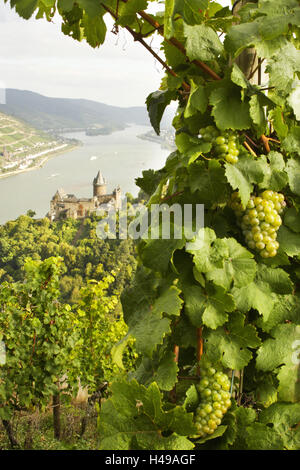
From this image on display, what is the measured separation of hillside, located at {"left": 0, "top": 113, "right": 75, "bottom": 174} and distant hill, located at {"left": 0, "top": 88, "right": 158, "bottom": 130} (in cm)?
67

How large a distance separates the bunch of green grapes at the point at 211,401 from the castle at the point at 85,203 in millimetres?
22165

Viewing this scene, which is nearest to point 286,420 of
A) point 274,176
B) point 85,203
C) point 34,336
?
point 274,176

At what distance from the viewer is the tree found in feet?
2.67

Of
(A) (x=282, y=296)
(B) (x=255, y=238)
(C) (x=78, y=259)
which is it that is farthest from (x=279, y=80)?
(C) (x=78, y=259)

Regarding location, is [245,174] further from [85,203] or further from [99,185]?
[85,203]

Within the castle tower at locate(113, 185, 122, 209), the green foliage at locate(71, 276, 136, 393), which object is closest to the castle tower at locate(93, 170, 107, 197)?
the castle tower at locate(113, 185, 122, 209)

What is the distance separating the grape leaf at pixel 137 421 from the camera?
78 cm

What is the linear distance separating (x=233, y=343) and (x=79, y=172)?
2517cm

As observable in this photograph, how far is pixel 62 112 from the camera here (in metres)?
26.9

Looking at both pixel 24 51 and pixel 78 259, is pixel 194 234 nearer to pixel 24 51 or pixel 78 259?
pixel 78 259

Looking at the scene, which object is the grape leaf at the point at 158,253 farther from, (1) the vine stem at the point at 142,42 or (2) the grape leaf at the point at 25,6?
(2) the grape leaf at the point at 25,6

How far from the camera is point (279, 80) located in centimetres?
84

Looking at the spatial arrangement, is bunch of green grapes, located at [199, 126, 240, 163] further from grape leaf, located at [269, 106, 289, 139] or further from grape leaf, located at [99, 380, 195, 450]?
grape leaf, located at [99, 380, 195, 450]

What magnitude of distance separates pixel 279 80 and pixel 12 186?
27141 mm
